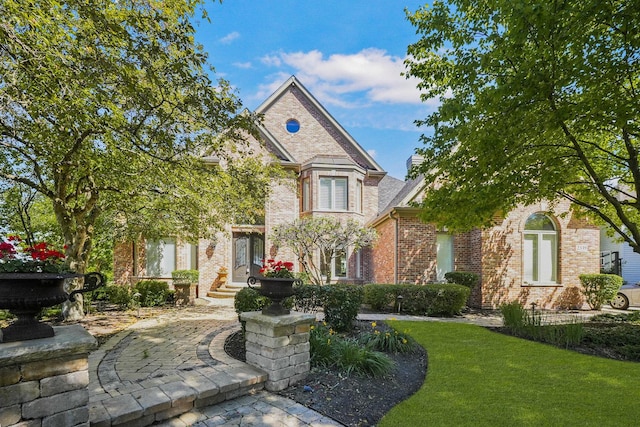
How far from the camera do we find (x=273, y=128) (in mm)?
17984

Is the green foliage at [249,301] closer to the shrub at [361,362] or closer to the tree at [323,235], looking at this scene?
the shrub at [361,362]

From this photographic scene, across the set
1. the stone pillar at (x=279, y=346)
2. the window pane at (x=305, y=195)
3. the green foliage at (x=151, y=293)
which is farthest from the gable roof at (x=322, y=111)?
the stone pillar at (x=279, y=346)

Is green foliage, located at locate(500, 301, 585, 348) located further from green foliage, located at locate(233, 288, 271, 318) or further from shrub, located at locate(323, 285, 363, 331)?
green foliage, located at locate(233, 288, 271, 318)

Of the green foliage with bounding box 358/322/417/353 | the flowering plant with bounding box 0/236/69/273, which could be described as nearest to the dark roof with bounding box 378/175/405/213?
the green foliage with bounding box 358/322/417/353

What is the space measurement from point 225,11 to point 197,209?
171 inches

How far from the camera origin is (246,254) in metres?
16.4

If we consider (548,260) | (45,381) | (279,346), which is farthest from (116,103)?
(548,260)

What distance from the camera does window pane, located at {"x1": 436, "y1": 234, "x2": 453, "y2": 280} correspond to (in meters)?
13.1

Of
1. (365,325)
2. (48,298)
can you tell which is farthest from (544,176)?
(48,298)

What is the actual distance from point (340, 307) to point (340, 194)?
31.8 ft

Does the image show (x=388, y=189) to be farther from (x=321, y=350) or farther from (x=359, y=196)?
(x=321, y=350)

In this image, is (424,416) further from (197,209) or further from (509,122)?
(197,209)

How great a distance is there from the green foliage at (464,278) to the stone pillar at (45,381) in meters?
11.5

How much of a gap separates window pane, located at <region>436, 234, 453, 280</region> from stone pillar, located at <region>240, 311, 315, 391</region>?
30.8ft
